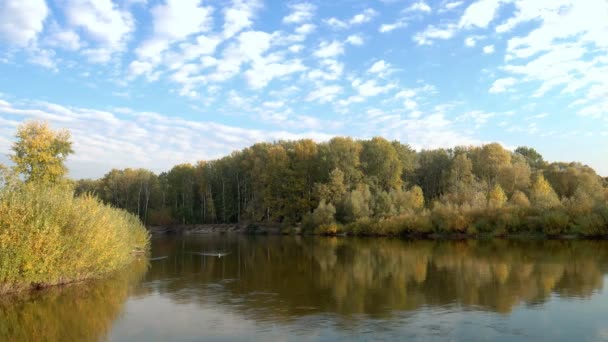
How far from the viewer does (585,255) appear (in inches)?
1118

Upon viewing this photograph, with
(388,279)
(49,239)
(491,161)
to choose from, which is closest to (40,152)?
(49,239)

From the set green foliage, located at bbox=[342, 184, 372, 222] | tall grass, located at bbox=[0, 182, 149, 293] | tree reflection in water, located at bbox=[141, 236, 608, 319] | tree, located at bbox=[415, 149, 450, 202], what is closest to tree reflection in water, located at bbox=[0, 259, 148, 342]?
tall grass, located at bbox=[0, 182, 149, 293]

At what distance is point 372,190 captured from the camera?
70938 mm

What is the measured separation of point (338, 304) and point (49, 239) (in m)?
12.0

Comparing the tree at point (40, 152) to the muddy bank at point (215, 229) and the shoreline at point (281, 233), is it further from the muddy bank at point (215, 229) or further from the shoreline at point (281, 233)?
the muddy bank at point (215, 229)

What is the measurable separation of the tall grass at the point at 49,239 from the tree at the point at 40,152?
13.1 meters

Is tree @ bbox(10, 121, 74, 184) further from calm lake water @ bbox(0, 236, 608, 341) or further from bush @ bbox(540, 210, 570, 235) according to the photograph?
bush @ bbox(540, 210, 570, 235)

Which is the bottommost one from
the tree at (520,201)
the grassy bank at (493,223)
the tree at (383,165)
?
the grassy bank at (493,223)

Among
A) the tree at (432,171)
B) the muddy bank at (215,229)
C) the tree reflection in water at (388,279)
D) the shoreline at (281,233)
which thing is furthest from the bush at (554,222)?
the muddy bank at (215,229)

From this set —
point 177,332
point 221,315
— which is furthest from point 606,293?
point 177,332

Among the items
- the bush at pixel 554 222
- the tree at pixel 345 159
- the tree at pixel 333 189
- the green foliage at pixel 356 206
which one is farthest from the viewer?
the tree at pixel 345 159

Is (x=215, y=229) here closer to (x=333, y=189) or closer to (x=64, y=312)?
(x=333, y=189)

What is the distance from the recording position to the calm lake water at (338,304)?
13078 millimetres

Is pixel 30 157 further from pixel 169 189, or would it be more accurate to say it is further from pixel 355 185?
pixel 169 189
